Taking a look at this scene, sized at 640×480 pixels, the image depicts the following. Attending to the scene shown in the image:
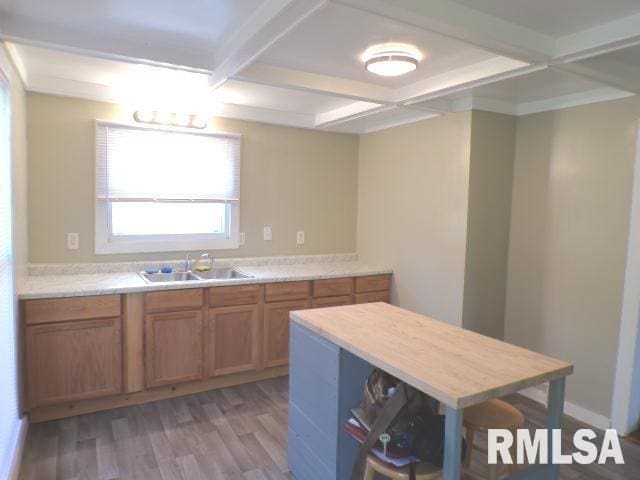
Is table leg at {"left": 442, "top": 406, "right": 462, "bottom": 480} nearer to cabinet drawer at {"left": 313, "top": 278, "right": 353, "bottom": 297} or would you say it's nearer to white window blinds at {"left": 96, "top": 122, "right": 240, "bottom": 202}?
cabinet drawer at {"left": 313, "top": 278, "right": 353, "bottom": 297}

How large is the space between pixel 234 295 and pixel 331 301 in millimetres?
871

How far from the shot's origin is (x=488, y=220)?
133 inches

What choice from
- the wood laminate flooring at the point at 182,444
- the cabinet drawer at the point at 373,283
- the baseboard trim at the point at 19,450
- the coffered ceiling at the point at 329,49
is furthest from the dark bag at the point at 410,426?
the cabinet drawer at the point at 373,283

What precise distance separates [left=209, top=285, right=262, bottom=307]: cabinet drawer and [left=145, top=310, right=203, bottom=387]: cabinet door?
0.15m

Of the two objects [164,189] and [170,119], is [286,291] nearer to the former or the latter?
[164,189]

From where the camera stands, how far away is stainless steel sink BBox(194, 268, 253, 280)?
358cm

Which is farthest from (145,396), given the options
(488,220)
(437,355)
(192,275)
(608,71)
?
(608,71)

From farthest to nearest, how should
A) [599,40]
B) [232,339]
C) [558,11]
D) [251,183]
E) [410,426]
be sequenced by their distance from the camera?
1. [251,183]
2. [232,339]
3. [599,40]
4. [558,11]
5. [410,426]

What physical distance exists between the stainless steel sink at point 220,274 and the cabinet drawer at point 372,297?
103cm


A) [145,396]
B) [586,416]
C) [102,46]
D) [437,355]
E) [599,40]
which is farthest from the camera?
[145,396]

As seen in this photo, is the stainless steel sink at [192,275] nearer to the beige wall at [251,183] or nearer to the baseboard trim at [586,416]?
the beige wall at [251,183]

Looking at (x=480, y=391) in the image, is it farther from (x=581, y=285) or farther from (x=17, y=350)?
(x=17, y=350)

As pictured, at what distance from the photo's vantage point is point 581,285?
3033 mm

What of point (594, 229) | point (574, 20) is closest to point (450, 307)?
point (594, 229)
